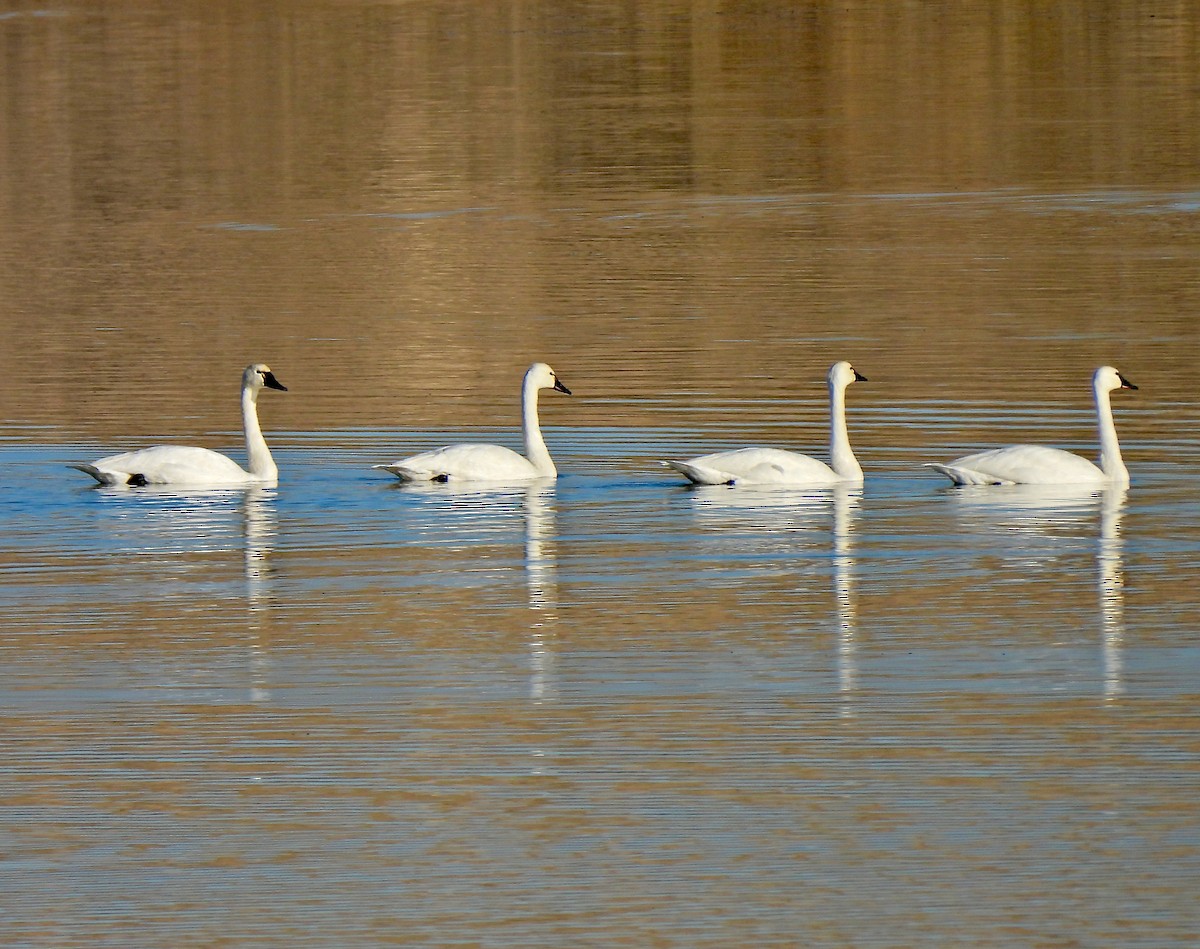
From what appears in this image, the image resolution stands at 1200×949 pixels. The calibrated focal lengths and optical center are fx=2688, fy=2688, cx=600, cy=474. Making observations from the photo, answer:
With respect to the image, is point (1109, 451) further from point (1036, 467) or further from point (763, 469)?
point (763, 469)

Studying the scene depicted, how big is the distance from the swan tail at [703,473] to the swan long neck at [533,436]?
0.96m

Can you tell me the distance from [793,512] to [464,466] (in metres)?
2.17

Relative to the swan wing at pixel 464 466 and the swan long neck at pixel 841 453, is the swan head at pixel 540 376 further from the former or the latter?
the swan long neck at pixel 841 453

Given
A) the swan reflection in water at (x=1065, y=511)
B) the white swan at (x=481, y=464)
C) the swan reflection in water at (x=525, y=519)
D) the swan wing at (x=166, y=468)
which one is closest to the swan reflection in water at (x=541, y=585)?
the swan reflection in water at (x=525, y=519)

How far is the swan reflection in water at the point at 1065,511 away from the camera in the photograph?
13727 mm

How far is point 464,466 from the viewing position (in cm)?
1670

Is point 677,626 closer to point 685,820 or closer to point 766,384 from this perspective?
point 685,820

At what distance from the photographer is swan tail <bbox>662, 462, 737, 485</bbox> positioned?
16422 millimetres

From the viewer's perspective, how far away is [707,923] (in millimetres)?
8289

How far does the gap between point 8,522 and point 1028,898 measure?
8.74 m

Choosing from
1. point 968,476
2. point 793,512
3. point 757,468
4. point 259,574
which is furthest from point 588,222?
point 259,574

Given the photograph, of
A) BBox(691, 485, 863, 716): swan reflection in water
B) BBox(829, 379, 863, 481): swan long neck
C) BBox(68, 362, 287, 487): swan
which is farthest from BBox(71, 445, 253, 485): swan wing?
BBox(829, 379, 863, 481): swan long neck

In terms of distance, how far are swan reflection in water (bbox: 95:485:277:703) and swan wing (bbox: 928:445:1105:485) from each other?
4119 mm

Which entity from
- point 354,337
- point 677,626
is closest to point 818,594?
point 677,626
